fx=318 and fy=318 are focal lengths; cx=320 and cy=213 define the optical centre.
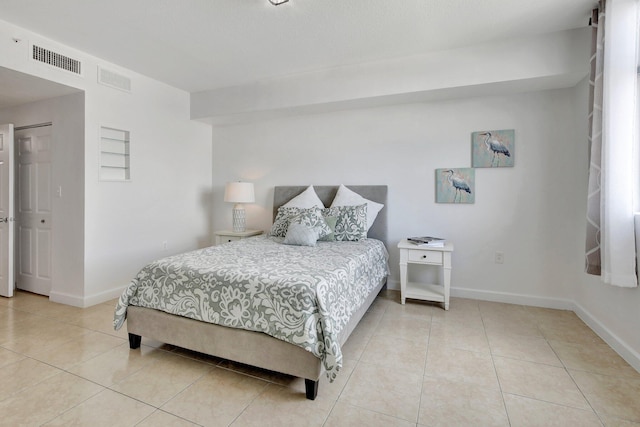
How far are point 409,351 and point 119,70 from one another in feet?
13.2

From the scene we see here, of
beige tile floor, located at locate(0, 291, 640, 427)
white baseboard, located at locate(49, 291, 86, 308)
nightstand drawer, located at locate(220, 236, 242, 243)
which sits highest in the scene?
nightstand drawer, located at locate(220, 236, 242, 243)

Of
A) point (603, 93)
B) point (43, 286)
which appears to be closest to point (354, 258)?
point (603, 93)

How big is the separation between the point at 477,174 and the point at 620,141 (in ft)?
4.37

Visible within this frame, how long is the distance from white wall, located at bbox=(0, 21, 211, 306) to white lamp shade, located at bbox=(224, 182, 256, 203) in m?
0.73

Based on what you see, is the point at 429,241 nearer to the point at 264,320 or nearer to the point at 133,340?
the point at 264,320

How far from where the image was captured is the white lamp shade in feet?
13.8

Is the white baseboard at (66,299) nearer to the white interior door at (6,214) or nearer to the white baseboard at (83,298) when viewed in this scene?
the white baseboard at (83,298)

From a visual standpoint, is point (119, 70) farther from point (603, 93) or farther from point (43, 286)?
point (603, 93)

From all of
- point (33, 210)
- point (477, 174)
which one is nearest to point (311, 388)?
point (477, 174)

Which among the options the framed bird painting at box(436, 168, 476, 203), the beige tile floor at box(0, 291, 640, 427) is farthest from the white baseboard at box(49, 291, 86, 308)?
the framed bird painting at box(436, 168, 476, 203)

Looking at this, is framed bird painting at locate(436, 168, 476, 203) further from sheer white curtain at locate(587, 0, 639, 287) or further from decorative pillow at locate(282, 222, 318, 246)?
decorative pillow at locate(282, 222, 318, 246)

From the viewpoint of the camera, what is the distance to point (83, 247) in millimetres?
3254

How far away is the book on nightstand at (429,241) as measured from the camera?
3.19 m

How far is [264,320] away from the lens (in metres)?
1.85
